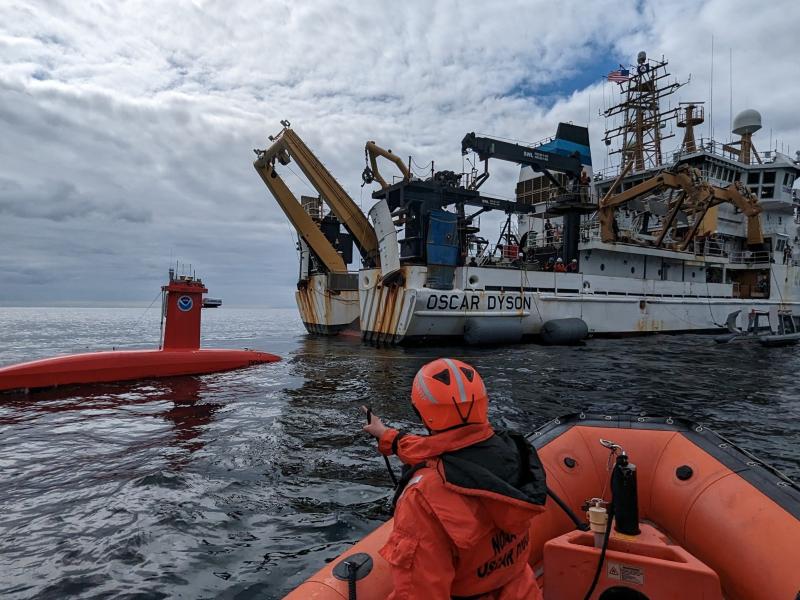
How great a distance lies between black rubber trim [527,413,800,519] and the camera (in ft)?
8.96

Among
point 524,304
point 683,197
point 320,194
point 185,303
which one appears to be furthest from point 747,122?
point 185,303

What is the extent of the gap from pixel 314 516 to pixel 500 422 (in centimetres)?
366

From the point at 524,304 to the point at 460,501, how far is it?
16.7 metres

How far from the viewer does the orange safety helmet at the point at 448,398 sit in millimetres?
1655

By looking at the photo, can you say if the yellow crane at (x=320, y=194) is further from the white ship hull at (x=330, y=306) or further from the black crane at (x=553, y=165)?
the black crane at (x=553, y=165)

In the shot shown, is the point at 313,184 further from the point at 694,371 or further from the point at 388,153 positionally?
the point at 694,371

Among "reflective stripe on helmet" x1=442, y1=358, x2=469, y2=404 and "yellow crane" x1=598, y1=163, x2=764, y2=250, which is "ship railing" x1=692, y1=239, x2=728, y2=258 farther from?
"reflective stripe on helmet" x1=442, y1=358, x2=469, y2=404

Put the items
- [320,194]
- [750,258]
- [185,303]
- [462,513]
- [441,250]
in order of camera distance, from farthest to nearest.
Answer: [750,258] → [320,194] → [441,250] → [185,303] → [462,513]

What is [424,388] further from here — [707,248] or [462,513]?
[707,248]

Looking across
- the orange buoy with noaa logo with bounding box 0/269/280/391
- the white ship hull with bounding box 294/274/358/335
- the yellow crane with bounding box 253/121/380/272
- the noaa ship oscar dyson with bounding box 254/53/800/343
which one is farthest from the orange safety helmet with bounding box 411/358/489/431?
the white ship hull with bounding box 294/274/358/335

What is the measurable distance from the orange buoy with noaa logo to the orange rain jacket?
9.45 metres

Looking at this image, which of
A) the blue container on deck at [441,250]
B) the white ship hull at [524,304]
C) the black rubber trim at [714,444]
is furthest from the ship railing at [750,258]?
the black rubber trim at [714,444]

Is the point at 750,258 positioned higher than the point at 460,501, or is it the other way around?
the point at 750,258

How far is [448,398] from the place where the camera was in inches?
65.1
